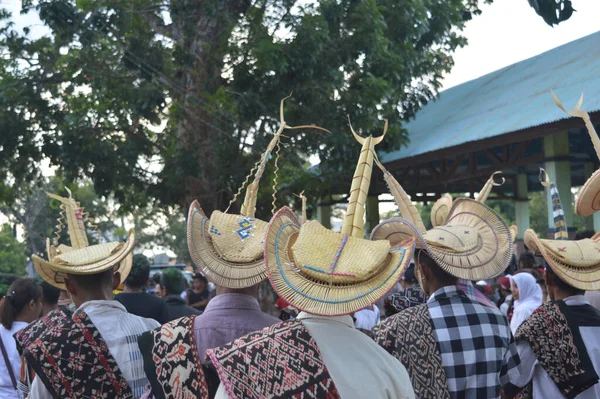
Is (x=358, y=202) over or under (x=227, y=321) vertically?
over

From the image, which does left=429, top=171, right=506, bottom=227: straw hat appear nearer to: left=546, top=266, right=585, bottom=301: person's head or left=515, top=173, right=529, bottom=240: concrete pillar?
left=546, top=266, right=585, bottom=301: person's head

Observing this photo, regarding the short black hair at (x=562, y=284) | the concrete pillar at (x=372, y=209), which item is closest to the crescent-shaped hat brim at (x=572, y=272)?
the short black hair at (x=562, y=284)

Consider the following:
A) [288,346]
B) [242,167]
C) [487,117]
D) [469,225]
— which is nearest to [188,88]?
[242,167]

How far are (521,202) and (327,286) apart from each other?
14.1 m

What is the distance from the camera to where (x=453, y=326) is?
366 cm

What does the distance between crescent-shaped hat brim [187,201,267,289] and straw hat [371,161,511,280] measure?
56 centimetres

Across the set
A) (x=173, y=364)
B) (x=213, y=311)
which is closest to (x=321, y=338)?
(x=173, y=364)

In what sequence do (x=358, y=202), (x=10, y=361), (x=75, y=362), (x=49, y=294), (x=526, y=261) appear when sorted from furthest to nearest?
(x=526, y=261) < (x=49, y=294) < (x=10, y=361) < (x=75, y=362) < (x=358, y=202)

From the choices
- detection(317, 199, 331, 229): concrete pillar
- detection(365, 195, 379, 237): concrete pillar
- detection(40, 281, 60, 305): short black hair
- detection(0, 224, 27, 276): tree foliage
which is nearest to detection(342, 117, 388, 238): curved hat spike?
detection(40, 281, 60, 305): short black hair

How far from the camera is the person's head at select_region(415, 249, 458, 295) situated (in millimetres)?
3777

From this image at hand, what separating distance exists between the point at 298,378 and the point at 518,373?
6.21 ft

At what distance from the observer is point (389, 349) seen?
3.53m

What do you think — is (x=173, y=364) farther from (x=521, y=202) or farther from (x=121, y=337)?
(x=521, y=202)

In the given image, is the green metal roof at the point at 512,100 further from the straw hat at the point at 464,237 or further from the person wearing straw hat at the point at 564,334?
the straw hat at the point at 464,237
